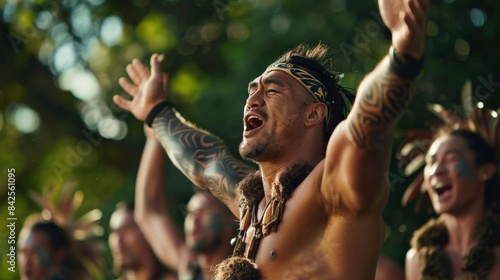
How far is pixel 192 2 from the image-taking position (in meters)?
13.3

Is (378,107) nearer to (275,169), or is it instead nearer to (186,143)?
(275,169)

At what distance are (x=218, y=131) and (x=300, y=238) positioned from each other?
702cm

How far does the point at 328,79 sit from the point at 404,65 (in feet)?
4.19

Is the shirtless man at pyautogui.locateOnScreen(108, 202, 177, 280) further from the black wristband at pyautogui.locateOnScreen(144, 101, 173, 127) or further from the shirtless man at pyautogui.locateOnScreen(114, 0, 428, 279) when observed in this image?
the shirtless man at pyautogui.locateOnScreen(114, 0, 428, 279)

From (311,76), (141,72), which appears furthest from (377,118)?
(141,72)

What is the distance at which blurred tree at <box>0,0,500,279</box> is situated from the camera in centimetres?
1051

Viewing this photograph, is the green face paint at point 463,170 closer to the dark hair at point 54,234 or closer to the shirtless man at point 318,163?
the shirtless man at point 318,163

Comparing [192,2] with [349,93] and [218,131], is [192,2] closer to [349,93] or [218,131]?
[218,131]

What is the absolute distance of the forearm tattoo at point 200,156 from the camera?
225 inches

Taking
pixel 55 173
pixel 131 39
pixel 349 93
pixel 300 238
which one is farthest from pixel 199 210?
pixel 55 173

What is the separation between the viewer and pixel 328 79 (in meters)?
5.12

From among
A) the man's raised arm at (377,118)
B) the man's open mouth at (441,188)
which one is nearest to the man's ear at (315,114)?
the man's raised arm at (377,118)

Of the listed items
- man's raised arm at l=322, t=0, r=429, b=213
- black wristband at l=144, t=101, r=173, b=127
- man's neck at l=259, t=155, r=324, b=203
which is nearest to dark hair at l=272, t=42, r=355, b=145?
man's neck at l=259, t=155, r=324, b=203

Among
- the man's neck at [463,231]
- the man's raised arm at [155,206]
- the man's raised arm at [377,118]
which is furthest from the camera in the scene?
the man's raised arm at [155,206]
